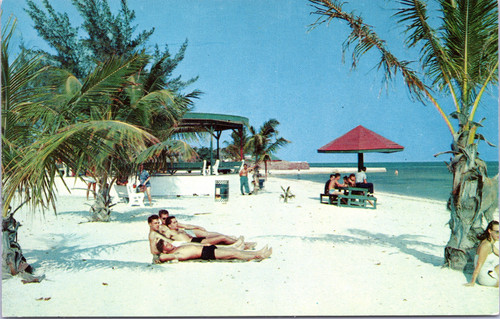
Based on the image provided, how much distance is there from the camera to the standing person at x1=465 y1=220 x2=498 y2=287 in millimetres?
3307

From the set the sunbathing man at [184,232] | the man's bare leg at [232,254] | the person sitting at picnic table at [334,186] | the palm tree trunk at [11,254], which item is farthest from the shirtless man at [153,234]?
the person sitting at picnic table at [334,186]

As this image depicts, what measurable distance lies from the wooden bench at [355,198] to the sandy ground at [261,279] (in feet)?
8.47

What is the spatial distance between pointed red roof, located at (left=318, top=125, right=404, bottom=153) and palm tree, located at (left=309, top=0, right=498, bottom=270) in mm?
4472

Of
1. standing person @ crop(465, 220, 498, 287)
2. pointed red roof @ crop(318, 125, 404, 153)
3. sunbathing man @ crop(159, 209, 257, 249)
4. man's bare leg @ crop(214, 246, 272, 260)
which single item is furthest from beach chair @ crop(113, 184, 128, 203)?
standing person @ crop(465, 220, 498, 287)

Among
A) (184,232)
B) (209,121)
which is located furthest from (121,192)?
(184,232)

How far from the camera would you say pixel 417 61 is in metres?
4.11

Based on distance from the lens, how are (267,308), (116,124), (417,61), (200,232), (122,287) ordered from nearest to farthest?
(116,124) → (267,308) → (122,287) → (417,61) → (200,232)

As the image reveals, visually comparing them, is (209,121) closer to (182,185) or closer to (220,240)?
(182,185)

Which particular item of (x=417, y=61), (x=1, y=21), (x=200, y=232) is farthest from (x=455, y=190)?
(x=1, y=21)

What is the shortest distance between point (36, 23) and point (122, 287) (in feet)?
13.6

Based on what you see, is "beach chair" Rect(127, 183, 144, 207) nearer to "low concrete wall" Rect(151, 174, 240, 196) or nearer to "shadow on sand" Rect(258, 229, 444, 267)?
"low concrete wall" Rect(151, 174, 240, 196)

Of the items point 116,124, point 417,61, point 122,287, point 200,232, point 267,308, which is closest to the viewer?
point 116,124

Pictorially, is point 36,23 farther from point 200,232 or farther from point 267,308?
point 267,308

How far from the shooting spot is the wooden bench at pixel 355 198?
28.0 feet
